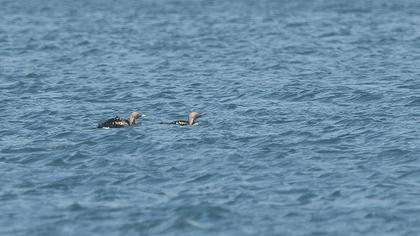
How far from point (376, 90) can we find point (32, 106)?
13.7m

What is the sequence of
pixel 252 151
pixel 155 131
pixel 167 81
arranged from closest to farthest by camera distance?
1. pixel 252 151
2. pixel 155 131
3. pixel 167 81

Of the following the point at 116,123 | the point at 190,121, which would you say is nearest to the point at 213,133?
the point at 190,121

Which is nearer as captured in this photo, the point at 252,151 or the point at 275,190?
the point at 275,190

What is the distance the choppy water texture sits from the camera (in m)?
21.6

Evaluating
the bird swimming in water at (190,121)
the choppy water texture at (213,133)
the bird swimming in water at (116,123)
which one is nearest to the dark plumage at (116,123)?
the bird swimming in water at (116,123)

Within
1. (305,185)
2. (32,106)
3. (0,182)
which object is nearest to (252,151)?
(305,185)

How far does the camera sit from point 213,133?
2953 centimetres

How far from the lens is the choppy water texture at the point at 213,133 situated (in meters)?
21.6

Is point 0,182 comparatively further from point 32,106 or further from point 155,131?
point 32,106

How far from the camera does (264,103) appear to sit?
34906 mm

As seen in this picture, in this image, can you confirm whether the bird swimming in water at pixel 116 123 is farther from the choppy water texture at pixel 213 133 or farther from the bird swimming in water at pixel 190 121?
the bird swimming in water at pixel 190 121

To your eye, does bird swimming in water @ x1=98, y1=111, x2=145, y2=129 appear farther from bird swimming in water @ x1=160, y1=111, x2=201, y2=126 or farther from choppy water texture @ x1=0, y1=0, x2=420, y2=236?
bird swimming in water @ x1=160, y1=111, x2=201, y2=126

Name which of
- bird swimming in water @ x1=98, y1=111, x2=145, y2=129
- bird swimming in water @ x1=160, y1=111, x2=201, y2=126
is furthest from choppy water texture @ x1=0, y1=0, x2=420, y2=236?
bird swimming in water @ x1=98, y1=111, x2=145, y2=129

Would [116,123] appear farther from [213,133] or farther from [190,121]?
[213,133]
